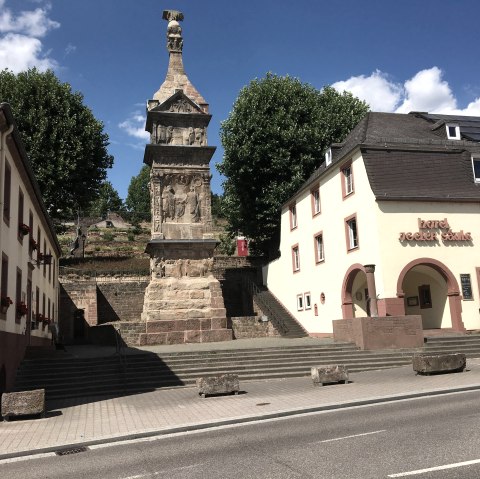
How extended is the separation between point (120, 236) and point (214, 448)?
58509mm

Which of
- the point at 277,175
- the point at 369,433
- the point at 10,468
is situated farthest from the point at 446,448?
the point at 277,175

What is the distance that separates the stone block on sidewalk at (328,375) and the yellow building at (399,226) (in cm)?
652

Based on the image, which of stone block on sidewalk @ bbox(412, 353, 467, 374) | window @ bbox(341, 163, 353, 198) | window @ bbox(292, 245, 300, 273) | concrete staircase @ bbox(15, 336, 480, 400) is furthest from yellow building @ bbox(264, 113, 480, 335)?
stone block on sidewalk @ bbox(412, 353, 467, 374)

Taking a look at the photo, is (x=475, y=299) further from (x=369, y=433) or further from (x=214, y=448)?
(x=214, y=448)

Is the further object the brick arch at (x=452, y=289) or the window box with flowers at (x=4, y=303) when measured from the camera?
the brick arch at (x=452, y=289)

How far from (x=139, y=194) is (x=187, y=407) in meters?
86.7

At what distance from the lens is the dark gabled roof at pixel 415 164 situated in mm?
23844

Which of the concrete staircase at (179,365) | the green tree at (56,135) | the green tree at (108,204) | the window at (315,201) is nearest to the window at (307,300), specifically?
the window at (315,201)

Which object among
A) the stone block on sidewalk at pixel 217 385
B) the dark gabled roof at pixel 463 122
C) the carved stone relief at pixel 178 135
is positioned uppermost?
the dark gabled roof at pixel 463 122

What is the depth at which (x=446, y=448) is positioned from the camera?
272 inches

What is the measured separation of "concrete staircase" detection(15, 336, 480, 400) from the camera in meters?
15.8

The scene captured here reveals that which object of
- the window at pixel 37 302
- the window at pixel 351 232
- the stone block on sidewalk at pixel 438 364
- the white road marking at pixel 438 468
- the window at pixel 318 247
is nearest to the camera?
the white road marking at pixel 438 468

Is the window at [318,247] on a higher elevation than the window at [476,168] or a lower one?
lower

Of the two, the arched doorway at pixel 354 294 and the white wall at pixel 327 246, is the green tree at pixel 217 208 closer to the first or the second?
the white wall at pixel 327 246
